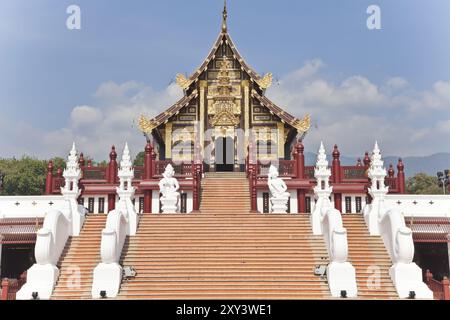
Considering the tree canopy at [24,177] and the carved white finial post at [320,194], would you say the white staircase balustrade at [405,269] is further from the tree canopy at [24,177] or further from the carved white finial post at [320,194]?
the tree canopy at [24,177]

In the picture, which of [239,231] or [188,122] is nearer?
[239,231]

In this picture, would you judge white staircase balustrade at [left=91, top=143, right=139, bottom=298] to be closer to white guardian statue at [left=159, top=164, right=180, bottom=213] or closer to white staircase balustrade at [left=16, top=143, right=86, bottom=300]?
white staircase balustrade at [left=16, top=143, right=86, bottom=300]

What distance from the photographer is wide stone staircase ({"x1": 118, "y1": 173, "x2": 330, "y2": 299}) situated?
37.3 feet

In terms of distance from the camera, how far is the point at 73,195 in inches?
574

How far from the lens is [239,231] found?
13836mm

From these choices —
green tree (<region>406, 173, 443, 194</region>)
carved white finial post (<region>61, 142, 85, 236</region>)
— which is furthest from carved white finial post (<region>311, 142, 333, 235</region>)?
green tree (<region>406, 173, 443, 194</region>)

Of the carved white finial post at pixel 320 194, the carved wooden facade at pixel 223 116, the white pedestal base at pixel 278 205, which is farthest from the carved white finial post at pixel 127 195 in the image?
the carved wooden facade at pixel 223 116

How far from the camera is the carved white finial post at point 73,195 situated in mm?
14016

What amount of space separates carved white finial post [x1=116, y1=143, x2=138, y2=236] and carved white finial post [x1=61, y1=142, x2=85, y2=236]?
3.97 feet

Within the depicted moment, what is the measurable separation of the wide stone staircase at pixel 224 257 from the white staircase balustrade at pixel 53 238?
1.72 metres
